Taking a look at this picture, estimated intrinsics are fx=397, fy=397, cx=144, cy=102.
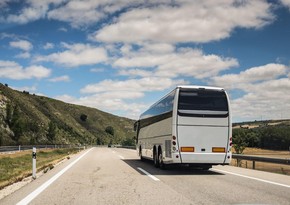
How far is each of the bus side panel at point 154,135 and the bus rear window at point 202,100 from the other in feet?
3.09

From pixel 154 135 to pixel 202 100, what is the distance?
4962 millimetres

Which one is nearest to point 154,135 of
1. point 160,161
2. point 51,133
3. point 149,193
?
point 160,161

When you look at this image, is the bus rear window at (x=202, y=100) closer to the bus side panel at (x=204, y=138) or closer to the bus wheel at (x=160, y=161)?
the bus side panel at (x=204, y=138)

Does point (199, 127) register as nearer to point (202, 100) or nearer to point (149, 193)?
point (202, 100)

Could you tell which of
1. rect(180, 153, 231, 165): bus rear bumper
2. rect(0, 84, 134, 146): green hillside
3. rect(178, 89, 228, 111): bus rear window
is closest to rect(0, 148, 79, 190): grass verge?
rect(180, 153, 231, 165): bus rear bumper

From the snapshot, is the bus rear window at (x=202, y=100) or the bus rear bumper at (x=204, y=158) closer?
the bus rear bumper at (x=204, y=158)

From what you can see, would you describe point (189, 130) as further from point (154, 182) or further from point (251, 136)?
point (251, 136)

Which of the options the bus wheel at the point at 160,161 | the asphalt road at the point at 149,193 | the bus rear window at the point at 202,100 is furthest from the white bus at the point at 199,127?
the asphalt road at the point at 149,193

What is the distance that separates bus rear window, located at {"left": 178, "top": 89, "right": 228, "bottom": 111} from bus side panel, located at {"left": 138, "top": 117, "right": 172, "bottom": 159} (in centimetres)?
94

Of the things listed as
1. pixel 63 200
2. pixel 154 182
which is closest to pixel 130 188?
pixel 154 182

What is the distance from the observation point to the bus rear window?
1552cm

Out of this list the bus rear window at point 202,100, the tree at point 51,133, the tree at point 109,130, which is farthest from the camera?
the tree at point 109,130

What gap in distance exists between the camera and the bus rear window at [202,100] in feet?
50.9

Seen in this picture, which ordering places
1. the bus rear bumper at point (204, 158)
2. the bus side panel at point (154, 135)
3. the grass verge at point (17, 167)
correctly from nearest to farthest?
the grass verge at point (17, 167) → the bus rear bumper at point (204, 158) → the bus side panel at point (154, 135)
